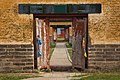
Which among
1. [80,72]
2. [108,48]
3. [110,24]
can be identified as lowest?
[80,72]

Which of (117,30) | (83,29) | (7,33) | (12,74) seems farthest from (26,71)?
(117,30)

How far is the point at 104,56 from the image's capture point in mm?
17250

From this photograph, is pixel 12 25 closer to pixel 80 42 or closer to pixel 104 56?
pixel 80 42

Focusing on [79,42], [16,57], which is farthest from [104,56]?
[16,57]

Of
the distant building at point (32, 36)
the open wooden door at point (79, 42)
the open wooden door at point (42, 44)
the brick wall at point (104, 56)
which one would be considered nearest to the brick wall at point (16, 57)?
the distant building at point (32, 36)

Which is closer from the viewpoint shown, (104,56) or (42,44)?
(104,56)

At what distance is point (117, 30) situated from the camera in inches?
679

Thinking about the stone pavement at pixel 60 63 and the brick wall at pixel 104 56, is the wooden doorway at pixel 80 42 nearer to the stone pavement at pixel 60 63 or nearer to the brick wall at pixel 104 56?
the brick wall at pixel 104 56

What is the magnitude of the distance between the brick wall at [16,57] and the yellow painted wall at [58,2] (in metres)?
0.27

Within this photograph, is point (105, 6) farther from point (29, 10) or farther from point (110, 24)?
point (29, 10)

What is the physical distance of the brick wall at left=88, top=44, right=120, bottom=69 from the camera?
17.2m

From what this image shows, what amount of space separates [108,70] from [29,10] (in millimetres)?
4371

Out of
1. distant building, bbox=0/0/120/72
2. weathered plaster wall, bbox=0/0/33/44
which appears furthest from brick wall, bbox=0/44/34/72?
weathered plaster wall, bbox=0/0/33/44

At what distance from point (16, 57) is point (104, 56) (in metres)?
3.86
